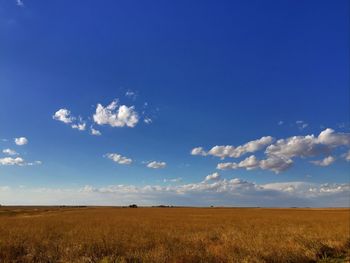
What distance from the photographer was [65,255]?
15250 millimetres

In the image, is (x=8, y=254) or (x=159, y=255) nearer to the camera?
(x=159, y=255)

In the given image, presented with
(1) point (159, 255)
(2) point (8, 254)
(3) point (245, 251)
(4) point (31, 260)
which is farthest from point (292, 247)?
(2) point (8, 254)

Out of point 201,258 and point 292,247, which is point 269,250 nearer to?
point 292,247

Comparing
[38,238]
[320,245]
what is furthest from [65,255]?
[320,245]

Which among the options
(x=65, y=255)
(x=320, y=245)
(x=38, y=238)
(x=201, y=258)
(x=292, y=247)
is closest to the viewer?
(x=201, y=258)

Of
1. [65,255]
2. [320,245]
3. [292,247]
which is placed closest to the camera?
[65,255]

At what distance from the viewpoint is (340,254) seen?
17.1 meters

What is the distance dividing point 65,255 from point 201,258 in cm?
555

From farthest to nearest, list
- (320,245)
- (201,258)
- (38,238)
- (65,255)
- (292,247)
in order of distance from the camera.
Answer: (38,238) → (320,245) → (292,247) → (65,255) → (201,258)

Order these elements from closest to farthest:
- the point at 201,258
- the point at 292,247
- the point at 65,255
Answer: the point at 201,258 < the point at 65,255 < the point at 292,247

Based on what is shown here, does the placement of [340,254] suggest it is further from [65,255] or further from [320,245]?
[65,255]

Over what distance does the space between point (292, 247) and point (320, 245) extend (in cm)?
263

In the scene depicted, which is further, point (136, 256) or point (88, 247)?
point (88, 247)

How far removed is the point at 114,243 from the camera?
18.5 m
